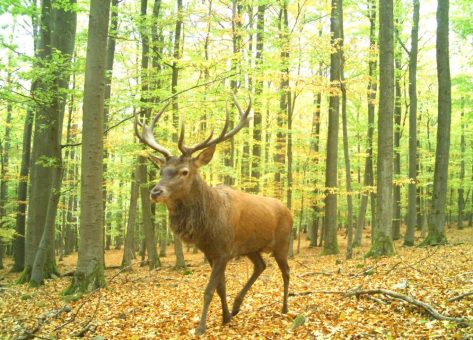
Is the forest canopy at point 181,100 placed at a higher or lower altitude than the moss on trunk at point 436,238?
higher

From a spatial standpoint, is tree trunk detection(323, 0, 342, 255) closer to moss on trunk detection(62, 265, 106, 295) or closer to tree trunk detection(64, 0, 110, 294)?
tree trunk detection(64, 0, 110, 294)

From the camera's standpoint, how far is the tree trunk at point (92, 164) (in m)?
8.55

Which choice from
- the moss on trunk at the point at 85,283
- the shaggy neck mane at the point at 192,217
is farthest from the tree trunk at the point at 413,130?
the shaggy neck mane at the point at 192,217

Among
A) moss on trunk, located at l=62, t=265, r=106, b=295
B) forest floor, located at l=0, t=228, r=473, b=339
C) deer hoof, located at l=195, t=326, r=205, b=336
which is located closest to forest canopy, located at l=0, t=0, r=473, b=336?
moss on trunk, located at l=62, t=265, r=106, b=295

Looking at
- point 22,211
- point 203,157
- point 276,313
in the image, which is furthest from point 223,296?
point 22,211

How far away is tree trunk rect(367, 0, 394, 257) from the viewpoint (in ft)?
39.9

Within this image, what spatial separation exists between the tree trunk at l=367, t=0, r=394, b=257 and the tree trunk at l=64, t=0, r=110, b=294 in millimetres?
8016

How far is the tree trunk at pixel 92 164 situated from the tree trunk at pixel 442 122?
12.7 m

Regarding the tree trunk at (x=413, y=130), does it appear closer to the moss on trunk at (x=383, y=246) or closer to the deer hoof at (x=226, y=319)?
the moss on trunk at (x=383, y=246)

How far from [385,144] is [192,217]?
8646 millimetres

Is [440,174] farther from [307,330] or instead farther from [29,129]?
[29,129]

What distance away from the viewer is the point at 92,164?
8602 millimetres

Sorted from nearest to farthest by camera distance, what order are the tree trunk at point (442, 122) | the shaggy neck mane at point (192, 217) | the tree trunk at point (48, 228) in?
the shaggy neck mane at point (192, 217)
the tree trunk at point (48, 228)
the tree trunk at point (442, 122)

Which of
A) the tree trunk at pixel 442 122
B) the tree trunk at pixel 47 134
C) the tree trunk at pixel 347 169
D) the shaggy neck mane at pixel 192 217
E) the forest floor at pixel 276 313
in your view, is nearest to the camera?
the forest floor at pixel 276 313
